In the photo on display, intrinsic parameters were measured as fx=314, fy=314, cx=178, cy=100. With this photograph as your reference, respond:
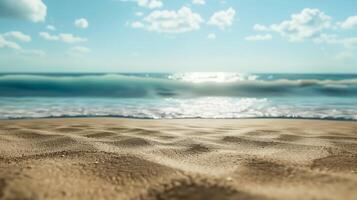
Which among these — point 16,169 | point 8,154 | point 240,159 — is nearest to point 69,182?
point 16,169

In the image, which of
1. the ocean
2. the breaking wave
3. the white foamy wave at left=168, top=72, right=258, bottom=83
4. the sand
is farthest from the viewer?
the white foamy wave at left=168, top=72, right=258, bottom=83

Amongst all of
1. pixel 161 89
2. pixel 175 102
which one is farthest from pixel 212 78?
pixel 175 102

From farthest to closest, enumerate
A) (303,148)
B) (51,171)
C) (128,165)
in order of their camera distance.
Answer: (303,148)
(128,165)
(51,171)

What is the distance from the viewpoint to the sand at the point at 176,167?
1.95m

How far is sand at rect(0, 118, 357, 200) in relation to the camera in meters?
1.95

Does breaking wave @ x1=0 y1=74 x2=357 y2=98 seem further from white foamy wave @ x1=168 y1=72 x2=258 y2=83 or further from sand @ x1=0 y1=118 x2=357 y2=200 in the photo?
sand @ x1=0 y1=118 x2=357 y2=200

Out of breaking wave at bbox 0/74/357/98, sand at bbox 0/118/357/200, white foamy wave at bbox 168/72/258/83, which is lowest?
sand at bbox 0/118/357/200

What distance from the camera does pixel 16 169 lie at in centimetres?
227

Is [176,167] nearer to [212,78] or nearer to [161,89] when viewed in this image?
[161,89]

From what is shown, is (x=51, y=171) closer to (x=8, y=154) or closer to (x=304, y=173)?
(x=8, y=154)

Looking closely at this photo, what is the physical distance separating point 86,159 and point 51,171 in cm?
43

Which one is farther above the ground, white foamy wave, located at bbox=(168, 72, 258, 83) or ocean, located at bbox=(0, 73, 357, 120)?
white foamy wave, located at bbox=(168, 72, 258, 83)

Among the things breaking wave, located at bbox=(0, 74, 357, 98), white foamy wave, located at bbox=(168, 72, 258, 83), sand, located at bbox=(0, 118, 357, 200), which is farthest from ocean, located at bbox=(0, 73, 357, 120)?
white foamy wave, located at bbox=(168, 72, 258, 83)

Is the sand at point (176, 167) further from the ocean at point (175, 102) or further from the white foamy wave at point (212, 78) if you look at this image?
the white foamy wave at point (212, 78)
